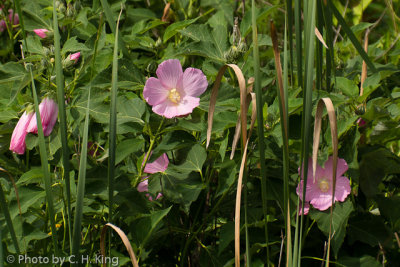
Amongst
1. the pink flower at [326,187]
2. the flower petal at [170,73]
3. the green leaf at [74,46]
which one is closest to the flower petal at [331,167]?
the pink flower at [326,187]

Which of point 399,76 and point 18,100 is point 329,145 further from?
point 18,100

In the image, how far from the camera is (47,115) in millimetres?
1305

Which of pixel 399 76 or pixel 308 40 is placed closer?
pixel 308 40

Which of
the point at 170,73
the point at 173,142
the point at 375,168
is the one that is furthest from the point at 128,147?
the point at 375,168

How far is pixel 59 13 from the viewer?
5.43 ft

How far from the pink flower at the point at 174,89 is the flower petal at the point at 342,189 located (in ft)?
1.24

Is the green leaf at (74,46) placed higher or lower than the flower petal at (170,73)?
higher

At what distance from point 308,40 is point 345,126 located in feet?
1.02

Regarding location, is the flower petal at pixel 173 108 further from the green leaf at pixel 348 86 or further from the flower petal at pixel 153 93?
the green leaf at pixel 348 86

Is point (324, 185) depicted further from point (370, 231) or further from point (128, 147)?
point (128, 147)

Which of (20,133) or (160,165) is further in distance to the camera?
(160,165)

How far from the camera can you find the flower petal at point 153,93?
4.46 feet

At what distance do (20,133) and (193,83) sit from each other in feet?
1.32

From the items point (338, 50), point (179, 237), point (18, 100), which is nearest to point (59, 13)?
point (18, 100)
